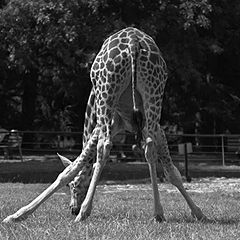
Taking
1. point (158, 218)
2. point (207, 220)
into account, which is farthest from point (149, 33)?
point (158, 218)

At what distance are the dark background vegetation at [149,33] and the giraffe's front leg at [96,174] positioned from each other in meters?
8.16

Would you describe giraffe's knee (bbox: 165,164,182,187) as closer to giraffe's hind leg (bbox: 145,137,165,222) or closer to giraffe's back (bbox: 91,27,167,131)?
giraffe's hind leg (bbox: 145,137,165,222)

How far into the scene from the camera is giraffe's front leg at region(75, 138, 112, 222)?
677 centimetres

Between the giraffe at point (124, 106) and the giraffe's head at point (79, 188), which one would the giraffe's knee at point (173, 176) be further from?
the giraffe's head at point (79, 188)

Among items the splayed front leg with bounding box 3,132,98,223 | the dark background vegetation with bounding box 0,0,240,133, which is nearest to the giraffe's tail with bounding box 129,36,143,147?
the splayed front leg with bounding box 3,132,98,223

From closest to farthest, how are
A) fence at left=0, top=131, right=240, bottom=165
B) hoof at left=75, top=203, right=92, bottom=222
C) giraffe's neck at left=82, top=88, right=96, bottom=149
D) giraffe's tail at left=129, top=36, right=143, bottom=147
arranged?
hoof at left=75, top=203, right=92, bottom=222
giraffe's tail at left=129, top=36, right=143, bottom=147
giraffe's neck at left=82, top=88, right=96, bottom=149
fence at left=0, top=131, right=240, bottom=165

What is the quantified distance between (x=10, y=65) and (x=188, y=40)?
5331 millimetres

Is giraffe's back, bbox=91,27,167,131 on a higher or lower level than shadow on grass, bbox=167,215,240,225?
higher


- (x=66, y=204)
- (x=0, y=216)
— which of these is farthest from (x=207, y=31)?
(x=0, y=216)

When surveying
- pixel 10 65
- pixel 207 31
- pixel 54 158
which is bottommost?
pixel 54 158

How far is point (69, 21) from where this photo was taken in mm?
14852

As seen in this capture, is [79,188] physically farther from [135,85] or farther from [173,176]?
[135,85]

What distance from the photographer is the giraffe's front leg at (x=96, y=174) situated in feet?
22.2

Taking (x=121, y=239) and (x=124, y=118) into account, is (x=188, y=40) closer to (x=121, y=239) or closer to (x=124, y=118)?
(x=124, y=118)
